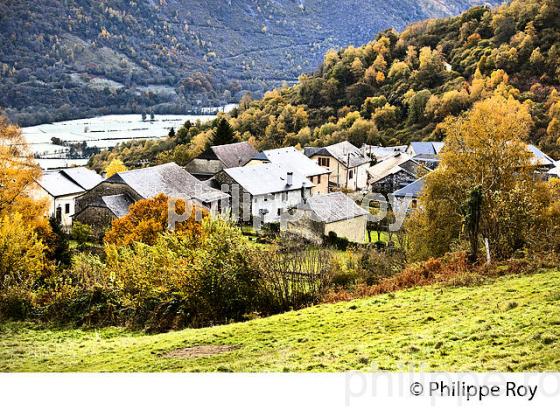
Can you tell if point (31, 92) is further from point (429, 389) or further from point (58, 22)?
point (429, 389)

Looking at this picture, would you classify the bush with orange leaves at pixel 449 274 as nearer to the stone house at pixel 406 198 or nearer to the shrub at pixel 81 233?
the stone house at pixel 406 198

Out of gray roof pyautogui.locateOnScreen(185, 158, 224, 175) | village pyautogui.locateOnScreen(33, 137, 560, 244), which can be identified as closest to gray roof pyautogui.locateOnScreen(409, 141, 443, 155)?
village pyautogui.locateOnScreen(33, 137, 560, 244)

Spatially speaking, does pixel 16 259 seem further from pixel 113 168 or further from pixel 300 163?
pixel 300 163

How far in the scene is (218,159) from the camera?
40.2 meters

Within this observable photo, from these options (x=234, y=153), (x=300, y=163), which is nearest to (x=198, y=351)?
(x=300, y=163)

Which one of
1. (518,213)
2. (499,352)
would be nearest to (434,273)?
(518,213)

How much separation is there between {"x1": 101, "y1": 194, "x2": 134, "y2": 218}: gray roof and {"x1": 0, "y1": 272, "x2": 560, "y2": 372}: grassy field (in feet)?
51.3

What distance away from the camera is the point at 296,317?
1131 cm

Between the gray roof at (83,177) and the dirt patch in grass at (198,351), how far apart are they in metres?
22.7

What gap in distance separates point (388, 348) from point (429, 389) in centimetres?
106

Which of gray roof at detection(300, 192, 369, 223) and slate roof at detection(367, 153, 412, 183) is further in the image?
slate roof at detection(367, 153, 412, 183)

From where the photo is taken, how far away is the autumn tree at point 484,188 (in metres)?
14.4

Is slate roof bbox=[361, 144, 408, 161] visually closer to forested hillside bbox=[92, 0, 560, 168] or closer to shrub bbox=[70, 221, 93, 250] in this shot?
forested hillside bbox=[92, 0, 560, 168]

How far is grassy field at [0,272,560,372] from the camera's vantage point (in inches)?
331
